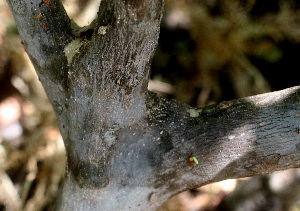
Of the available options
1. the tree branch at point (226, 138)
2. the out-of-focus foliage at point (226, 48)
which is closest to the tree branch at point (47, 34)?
the tree branch at point (226, 138)

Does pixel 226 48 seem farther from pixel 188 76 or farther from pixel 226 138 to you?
pixel 226 138

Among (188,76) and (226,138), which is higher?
(226,138)

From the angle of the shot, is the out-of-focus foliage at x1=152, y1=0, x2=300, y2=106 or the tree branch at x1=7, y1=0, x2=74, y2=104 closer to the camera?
the tree branch at x1=7, y1=0, x2=74, y2=104

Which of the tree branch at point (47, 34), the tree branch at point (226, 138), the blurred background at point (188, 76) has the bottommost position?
the blurred background at point (188, 76)

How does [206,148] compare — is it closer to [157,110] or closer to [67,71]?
[157,110]

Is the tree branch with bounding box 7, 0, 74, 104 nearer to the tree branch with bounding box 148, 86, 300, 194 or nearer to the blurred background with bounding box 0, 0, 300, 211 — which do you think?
the tree branch with bounding box 148, 86, 300, 194

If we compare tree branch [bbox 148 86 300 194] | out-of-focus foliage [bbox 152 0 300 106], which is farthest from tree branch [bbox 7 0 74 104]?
out-of-focus foliage [bbox 152 0 300 106]


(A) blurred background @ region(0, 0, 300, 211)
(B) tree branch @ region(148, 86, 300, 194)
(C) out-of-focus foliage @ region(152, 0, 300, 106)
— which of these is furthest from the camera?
(C) out-of-focus foliage @ region(152, 0, 300, 106)

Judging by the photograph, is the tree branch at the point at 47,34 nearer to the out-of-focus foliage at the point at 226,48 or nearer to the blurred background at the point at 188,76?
the blurred background at the point at 188,76

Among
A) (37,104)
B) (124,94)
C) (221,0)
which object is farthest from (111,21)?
(221,0)

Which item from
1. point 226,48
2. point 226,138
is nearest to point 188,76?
point 226,48
